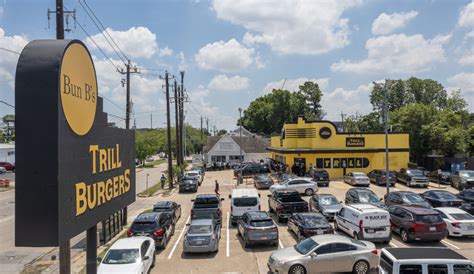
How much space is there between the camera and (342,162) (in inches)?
1925

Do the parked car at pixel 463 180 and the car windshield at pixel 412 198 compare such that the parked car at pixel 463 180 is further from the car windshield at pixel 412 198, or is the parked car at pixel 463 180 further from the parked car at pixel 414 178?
the car windshield at pixel 412 198

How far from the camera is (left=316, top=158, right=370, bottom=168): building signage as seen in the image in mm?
48594

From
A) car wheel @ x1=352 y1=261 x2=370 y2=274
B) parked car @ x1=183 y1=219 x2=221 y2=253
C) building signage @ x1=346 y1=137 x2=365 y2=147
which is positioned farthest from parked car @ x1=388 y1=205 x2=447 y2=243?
building signage @ x1=346 y1=137 x2=365 y2=147

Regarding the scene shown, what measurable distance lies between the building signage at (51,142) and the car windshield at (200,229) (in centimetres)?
1098

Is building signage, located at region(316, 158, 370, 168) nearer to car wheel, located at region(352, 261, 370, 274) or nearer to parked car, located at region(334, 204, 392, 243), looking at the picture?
parked car, located at region(334, 204, 392, 243)

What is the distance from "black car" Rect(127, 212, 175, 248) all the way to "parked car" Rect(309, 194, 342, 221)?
967cm

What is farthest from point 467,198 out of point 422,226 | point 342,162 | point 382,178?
point 342,162

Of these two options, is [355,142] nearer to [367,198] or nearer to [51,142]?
[367,198]

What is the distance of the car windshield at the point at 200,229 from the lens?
18766 millimetres

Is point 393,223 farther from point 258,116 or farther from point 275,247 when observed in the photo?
point 258,116

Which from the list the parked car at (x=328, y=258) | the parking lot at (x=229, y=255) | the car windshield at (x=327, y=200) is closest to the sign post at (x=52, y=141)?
the parked car at (x=328, y=258)

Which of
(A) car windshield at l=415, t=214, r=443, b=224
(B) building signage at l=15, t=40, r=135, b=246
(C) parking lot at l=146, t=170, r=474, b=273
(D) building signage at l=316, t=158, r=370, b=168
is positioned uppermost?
(B) building signage at l=15, t=40, r=135, b=246

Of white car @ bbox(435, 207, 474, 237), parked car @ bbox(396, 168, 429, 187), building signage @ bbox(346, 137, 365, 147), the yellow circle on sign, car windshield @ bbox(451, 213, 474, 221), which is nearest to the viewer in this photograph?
the yellow circle on sign

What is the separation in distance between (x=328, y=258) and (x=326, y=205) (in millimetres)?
10571
